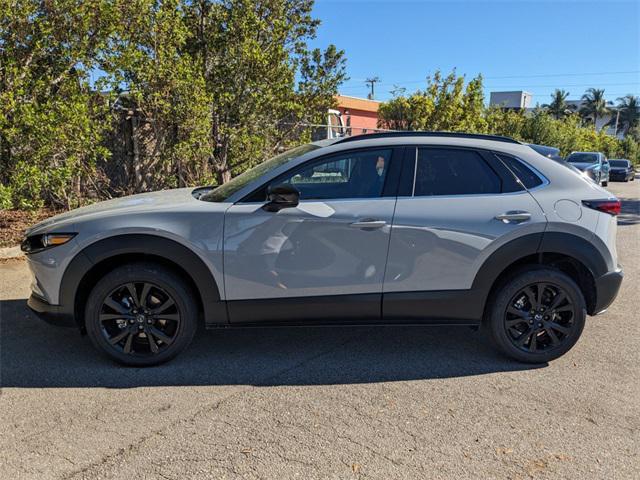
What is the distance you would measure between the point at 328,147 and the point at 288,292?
3.71 ft

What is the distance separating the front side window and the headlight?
1.56 meters

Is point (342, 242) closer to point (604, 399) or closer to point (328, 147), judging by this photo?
point (328, 147)

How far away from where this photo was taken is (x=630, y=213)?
13852mm

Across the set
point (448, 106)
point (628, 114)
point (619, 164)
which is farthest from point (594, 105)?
point (448, 106)

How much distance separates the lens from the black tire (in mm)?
3781

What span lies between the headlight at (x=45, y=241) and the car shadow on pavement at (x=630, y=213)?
12025 millimetres

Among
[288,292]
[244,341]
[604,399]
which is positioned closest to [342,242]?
[288,292]

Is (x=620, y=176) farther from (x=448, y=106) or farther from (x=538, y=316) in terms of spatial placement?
(x=538, y=316)

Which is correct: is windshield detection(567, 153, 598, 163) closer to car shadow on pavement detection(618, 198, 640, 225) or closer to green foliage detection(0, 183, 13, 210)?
car shadow on pavement detection(618, 198, 640, 225)

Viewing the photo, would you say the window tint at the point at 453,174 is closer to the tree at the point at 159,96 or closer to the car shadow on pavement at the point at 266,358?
the car shadow on pavement at the point at 266,358

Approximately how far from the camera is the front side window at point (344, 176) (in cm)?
374

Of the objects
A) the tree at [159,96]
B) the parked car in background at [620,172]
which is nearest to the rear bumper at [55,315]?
the tree at [159,96]

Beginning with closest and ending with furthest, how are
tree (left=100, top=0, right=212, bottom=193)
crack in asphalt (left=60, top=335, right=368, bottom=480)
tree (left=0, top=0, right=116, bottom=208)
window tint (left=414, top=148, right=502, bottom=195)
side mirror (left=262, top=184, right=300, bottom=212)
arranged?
crack in asphalt (left=60, top=335, right=368, bottom=480), side mirror (left=262, top=184, right=300, bottom=212), window tint (left=414, top=148, right=502, bottom=195), tree (left=0, top=0, right=116, bottom=208), tree (left=100, top=0, right=212, bottom=193)

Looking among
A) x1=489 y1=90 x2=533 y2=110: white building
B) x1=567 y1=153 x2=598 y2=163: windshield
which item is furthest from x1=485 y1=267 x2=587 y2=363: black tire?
x1=489 y1=90 x2=533 y2=110: white building
